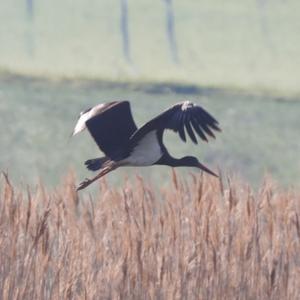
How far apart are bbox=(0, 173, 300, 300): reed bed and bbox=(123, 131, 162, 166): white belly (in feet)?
0.57

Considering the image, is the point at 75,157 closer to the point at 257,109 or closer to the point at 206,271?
the point at 257,109

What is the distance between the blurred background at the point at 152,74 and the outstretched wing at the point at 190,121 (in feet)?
43.5

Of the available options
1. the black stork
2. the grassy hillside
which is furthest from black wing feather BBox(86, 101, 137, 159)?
the grassy hillside

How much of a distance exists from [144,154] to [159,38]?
3068cm

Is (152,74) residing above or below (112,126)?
above

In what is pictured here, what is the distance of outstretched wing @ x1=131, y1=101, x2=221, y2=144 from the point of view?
8469mm

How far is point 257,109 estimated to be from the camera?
31.0 metres

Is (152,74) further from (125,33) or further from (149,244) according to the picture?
(149,244)

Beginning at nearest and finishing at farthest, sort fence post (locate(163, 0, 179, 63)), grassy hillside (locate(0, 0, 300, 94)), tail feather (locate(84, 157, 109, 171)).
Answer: tail feather (locate(84, 157, 109, 171)) < grassy hillside (locate(0, 0, 300, 94)) < fence post (locate(163, 0, 179, 63))

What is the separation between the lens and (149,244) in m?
8.86

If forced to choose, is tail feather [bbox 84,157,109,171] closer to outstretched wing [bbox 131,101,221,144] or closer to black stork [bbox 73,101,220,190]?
black stork [bbox 73,101,220,190]

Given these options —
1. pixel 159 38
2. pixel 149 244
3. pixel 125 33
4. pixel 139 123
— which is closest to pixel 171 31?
pixel 159 38

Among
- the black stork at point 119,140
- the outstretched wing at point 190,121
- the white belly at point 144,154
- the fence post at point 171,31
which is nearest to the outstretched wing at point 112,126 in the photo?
the black stork at point 119,140

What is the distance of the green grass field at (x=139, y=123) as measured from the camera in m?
26.6
